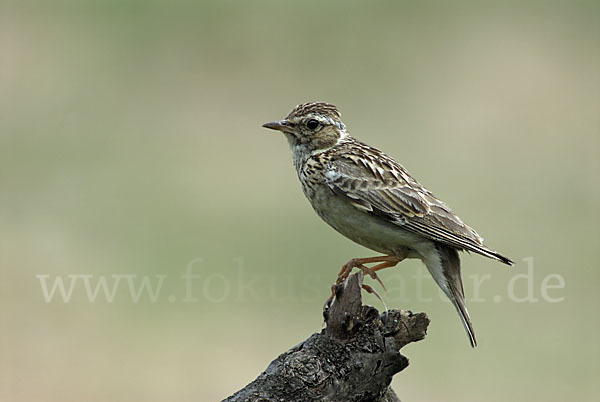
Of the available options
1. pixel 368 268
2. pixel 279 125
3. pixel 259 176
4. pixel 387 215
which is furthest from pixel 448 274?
pixel 259 176

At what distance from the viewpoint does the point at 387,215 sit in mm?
7020

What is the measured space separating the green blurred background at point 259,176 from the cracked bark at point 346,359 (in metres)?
6.72

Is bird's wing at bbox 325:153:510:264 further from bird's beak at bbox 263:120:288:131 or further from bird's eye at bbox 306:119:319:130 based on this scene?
bird's beak at bbox 263:120:288:131

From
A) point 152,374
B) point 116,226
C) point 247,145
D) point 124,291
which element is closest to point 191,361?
point 152,374

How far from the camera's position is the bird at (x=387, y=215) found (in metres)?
6.89

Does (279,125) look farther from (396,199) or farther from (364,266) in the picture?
(364,266)

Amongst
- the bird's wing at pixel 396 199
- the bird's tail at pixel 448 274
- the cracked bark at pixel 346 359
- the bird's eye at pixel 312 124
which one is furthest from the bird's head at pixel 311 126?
the cracked bark at pixel 346 359

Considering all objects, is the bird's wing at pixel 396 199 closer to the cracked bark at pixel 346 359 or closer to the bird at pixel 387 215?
the bird at pixel 387 215

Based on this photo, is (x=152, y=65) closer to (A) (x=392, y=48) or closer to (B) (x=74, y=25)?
(B) (x=74, y=25)

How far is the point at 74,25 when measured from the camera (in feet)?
72.4

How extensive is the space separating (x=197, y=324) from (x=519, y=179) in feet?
23.6

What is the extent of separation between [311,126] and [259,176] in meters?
9.53

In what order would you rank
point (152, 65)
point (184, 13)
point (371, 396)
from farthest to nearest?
point (184, 13), point (152, 65), point (371, 396)

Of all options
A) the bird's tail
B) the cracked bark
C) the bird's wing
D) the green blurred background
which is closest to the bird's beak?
the bird's wing
